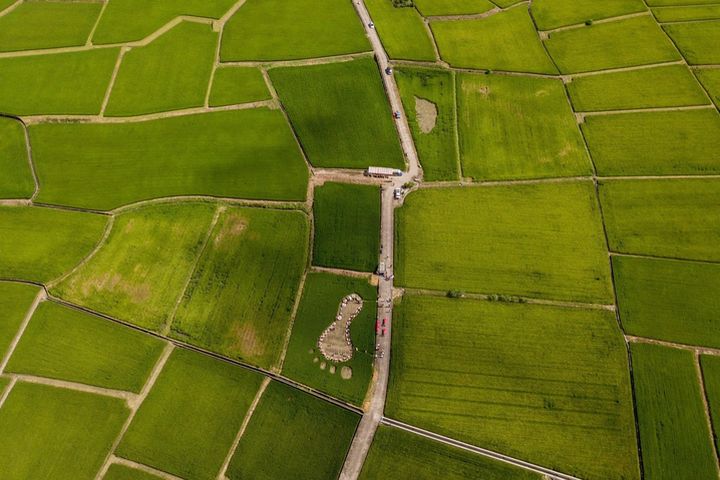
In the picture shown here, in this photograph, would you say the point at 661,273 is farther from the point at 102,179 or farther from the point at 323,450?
the point at 102,179

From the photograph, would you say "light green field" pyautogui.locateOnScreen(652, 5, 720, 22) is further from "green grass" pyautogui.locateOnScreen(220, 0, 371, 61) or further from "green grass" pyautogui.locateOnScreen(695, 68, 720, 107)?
"green grass" pyautogui.locateOnScreen(220, 0, 371, 61)

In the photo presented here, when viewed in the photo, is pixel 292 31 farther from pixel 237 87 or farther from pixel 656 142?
pixel 656 142

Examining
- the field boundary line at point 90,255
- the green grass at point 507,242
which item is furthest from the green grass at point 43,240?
the green grass at point 507,242

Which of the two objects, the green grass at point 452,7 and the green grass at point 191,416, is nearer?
the green grass at point 191,416

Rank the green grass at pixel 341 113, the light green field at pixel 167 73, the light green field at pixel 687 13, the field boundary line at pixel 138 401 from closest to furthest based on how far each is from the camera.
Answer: the field boundary line at pixel 138 401 < the green grass at pixel 341 113 < the light green field at pixel 167 73 < the light green field at pixel 687 13

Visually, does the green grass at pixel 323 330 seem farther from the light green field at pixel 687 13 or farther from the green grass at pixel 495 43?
the light green field at pixel 687 13

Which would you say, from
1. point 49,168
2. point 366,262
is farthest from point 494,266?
point 49,168
